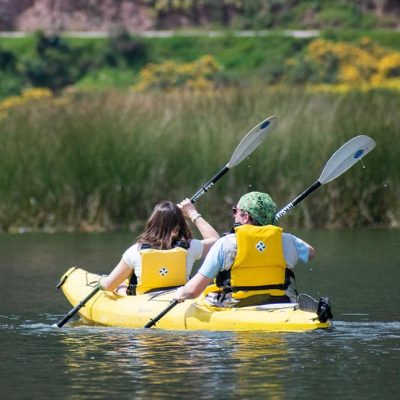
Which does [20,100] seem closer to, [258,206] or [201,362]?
[258,206]

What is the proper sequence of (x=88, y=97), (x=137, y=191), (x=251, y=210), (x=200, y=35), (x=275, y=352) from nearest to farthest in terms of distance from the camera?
(x=275, y=352) < (x=251, y=210) < (x=137, y=191) < (x=88, y=97) < (x=200, y=35)

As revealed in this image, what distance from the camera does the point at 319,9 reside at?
200 ft

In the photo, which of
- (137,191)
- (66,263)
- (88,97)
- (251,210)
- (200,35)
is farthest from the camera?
(200,35)

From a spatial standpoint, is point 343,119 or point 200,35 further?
point 200,35

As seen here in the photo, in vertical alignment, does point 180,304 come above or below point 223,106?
below

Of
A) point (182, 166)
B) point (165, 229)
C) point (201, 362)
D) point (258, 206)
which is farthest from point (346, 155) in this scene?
point (182, 166)

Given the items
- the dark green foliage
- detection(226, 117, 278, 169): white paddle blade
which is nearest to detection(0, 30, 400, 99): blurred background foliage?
the dark green foliage

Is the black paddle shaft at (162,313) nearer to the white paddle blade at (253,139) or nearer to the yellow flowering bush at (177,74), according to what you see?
the white paddle blade at (253,139)

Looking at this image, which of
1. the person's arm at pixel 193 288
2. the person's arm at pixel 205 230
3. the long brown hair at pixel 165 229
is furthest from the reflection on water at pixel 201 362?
the person's arm at pixel 205 230

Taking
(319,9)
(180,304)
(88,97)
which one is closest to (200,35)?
(319,9)

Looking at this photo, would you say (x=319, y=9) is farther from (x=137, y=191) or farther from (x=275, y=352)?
(x=275, y=352)

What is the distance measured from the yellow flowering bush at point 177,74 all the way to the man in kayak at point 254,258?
33599 mm

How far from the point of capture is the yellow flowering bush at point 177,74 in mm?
47031

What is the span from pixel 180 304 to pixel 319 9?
49882 mm
